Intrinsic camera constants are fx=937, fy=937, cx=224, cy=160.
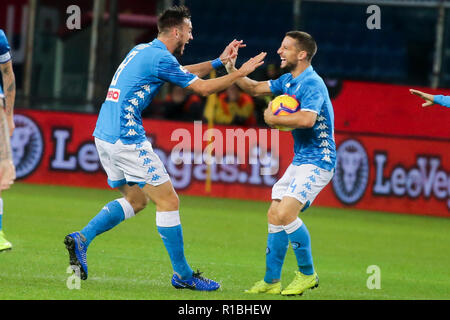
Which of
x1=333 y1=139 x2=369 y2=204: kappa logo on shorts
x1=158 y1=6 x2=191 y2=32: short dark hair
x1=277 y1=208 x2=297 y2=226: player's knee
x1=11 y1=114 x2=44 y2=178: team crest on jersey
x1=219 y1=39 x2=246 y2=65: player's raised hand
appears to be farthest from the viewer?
x1=11 y1=114 x2=44 y2=178: team crest on jersey

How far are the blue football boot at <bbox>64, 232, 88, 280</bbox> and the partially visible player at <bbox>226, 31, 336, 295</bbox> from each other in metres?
1.28

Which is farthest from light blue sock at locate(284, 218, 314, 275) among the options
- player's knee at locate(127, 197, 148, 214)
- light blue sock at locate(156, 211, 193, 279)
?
player's knee at locate(127, 197, 148, 214)

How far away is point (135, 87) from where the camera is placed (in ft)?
23.1

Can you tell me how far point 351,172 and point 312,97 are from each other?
817 cm

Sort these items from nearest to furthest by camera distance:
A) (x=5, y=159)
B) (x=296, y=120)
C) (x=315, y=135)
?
(x=5, y=159), (x=296, y=120), (x=315, y=135)

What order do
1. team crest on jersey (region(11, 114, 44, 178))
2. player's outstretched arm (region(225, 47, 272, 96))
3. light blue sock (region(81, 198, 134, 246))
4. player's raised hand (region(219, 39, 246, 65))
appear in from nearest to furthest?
1. light blue sock (region(81, 198, 134, 246))
2. player's raised hand (region(219, 39, 246, 65))
3. player's outstretched arm (region(225, 47, 272, 96))
4. team crest on jersey (region(11, 114, 44, 178))

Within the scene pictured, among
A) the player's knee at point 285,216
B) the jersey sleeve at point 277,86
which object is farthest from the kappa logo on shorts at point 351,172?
the player's knee at point 285,216

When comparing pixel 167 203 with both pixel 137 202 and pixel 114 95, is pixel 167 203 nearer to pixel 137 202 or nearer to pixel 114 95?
pixel 137 202

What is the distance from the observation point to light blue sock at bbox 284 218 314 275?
23.0ft

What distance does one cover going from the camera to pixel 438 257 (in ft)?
34.2

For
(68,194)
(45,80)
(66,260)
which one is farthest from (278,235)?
(45,80)

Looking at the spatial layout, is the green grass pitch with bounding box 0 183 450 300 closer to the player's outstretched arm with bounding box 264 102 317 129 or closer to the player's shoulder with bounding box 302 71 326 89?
the player's outstretched arm with bounding box 264 102 317 129

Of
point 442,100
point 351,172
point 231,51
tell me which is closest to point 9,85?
point 231,51
